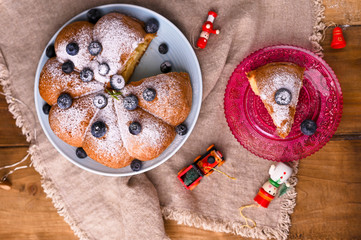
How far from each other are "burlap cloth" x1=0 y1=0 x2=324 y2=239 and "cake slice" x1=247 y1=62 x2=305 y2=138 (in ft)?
1.16

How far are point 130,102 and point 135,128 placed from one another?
19 centimetres

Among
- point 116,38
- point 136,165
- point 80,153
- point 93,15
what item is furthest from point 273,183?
point 93,15

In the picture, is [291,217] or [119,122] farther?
[291,217]

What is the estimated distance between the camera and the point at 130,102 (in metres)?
2.01

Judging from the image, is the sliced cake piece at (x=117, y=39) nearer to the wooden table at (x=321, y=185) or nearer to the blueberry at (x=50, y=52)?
the blueberry at (x=50, y=52)

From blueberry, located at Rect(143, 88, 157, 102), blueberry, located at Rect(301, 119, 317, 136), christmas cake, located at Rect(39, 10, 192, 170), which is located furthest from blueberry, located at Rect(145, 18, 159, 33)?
blueberry, located at Rect(301, 119, 317, 136)

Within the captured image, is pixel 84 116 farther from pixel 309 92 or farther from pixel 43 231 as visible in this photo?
pixel 309 92

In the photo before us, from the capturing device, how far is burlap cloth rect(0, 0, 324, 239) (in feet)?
7.74

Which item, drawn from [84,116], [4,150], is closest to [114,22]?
[84,116]

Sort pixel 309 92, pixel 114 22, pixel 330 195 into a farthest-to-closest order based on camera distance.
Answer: pixel 330 195
pixel 309 92
pixel 114 22

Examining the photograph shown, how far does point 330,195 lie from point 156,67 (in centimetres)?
189

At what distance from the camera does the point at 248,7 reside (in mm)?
2338

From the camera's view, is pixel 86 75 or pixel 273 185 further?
pixel 273 185

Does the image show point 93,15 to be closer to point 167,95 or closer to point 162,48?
point 162,48
